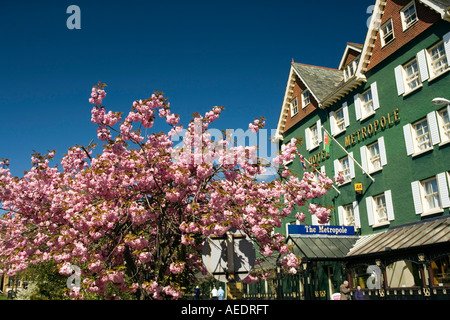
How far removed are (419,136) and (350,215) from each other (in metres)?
6.72

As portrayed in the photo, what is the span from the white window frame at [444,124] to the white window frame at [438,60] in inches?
67.4

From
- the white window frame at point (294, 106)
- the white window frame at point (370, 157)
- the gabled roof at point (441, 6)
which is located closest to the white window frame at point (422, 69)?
the gabled roof at point (441, 6)

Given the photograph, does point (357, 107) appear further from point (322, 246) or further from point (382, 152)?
point (322, 246)

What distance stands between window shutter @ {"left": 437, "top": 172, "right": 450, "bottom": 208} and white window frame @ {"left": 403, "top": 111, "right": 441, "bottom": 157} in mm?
1443

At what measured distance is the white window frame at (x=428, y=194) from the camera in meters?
17.4

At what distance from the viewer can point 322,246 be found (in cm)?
2150

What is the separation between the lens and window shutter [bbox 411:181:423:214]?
1856 centimetres

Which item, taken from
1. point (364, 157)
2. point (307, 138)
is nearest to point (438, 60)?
point (364, 157)

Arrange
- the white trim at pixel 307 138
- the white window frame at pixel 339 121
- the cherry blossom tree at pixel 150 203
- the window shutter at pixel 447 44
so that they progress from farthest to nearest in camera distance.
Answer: the white trim at pixel 307 138
the white window frame at pixel 339 121
the window shutter at pixel 447 44
the cherry blossom tree at pixel 150 203

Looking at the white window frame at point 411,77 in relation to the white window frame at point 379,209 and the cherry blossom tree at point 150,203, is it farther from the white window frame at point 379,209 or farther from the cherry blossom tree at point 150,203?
the cherry blossom tree at point 150,203

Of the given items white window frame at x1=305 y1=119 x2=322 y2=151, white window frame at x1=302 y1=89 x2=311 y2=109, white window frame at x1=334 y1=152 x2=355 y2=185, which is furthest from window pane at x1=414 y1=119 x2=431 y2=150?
white window frame at x1=302 y1=89 x2=311 y2=109

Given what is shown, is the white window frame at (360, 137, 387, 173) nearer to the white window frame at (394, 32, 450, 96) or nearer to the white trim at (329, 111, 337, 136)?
the white window frame at (394, 32, 450, 96)
